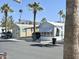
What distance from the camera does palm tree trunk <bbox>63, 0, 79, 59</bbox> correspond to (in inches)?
242

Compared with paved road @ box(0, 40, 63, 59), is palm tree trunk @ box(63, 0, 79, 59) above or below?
above

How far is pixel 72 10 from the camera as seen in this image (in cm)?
625

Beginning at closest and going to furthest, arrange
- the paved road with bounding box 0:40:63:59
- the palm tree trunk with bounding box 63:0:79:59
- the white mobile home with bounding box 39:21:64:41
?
the palm tree trunk with bounding box 63:0:79:59, the paved road with bounding box 0:40:63:59, the white mobile home with bounding box 39:21:64:41

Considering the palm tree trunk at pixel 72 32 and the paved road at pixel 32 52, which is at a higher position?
the palm tree trunk at pixel 72 32

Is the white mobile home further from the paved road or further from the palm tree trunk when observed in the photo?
the palm tree trunk

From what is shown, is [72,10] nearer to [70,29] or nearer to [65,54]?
[70,29]

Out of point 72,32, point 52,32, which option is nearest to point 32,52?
point 72,32

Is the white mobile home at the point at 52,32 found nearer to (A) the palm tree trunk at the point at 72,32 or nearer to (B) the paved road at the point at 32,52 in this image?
(B) the paved road at the point at 32,52

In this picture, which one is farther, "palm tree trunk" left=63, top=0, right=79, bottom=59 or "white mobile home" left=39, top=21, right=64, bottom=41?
"white mobile home" left=39, top=21, right=64, bottom=41

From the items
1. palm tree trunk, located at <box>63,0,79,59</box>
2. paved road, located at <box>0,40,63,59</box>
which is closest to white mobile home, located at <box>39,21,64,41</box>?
paved road, located at <box>0,40,63,59</box>

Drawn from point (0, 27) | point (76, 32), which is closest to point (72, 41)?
point (76, 32)

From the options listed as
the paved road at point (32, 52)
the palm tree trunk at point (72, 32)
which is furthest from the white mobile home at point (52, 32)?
the palm tree trunk at point (72, 32)

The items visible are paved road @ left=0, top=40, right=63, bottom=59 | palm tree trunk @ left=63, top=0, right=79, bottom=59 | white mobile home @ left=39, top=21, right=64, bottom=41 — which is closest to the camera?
palm tree trunk @ left=63, top=0, right=79, bottom=59

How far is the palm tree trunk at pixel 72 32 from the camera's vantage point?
6156mm
